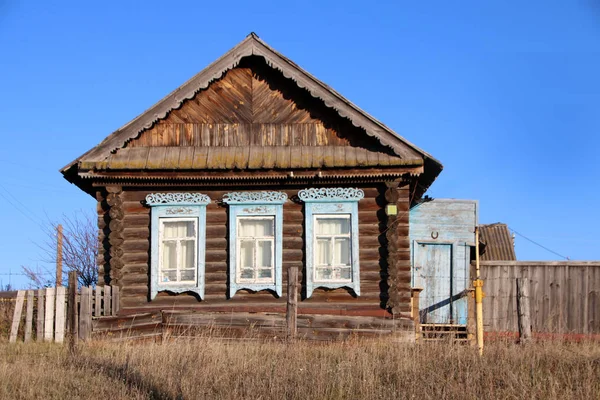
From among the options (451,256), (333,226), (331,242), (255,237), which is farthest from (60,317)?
(451,256)

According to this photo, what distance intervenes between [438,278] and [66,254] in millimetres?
20314

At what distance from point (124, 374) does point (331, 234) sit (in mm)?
6155

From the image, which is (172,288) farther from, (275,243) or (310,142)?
(310,142)

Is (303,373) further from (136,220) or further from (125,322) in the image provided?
(136,220)

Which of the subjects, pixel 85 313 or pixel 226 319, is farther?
pixel 226 319

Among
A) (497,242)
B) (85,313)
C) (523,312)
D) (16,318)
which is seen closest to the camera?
(85,313)

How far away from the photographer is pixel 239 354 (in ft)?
37.7

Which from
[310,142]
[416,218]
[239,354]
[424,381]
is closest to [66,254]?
[416,218]

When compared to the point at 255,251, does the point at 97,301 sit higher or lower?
lower

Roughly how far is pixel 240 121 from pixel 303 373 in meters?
7.04

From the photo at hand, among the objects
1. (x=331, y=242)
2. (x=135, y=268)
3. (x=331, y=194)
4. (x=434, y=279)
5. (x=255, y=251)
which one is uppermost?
(x=331, y=194)

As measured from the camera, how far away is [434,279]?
64.9 ft

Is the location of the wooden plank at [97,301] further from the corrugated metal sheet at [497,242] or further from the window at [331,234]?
the corrugated metal sheet at [497,242]

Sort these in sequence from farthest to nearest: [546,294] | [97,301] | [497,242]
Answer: [497,242]
[546,294]
[97,301]
